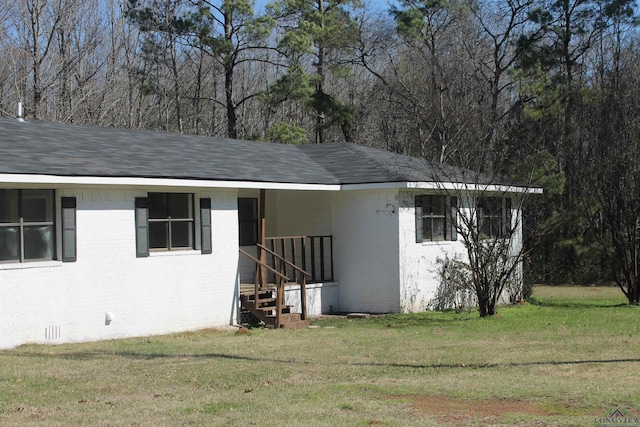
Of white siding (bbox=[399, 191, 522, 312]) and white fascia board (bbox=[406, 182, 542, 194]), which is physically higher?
white fascia board (bbox=[406, 182, 542, 194])

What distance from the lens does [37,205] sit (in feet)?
42.9

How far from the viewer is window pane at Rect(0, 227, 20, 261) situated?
12.7 metres

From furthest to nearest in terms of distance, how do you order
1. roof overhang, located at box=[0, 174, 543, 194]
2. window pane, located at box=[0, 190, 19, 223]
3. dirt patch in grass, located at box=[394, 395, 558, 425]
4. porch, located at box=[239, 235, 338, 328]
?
porch, located at box=[239, 235, 338, 328]
window pane, located at box=[0, 190, 19, 223]
roof overhang, located at box=[0, 174, 543, 194]
dirt patch in grass, located at box=[394, 395, 558, 425]

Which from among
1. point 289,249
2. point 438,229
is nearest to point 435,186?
point 438,229

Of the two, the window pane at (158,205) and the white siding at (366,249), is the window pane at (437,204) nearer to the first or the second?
the white siding at (366,249)

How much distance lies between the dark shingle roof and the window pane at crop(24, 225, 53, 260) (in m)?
1.04

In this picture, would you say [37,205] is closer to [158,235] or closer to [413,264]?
[158,235]

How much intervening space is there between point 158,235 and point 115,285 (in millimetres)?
1382

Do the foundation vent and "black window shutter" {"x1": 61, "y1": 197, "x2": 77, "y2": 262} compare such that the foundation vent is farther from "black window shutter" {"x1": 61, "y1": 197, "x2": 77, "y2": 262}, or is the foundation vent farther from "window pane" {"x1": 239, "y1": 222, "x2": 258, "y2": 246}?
"window pane" {"x1": 239, "y1": 222, "x2": 258, "y2": 246}

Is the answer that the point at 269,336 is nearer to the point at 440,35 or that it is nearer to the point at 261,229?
the point at 261,229

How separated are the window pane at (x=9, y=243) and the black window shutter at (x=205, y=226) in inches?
142

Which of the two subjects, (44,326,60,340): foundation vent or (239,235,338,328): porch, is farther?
(239,235,338,328): porch

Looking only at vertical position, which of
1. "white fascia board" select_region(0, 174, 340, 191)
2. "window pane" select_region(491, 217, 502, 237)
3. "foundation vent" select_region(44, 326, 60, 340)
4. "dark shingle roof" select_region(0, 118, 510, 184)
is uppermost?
"dark shingle roof" select_region(0, 118, 510, 184)

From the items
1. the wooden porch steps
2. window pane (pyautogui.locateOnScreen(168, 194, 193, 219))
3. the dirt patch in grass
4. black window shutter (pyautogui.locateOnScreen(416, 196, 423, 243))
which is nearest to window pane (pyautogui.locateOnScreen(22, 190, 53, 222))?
window pane (pyautogui.locateOnScreen(168, 194, 193, 219))
